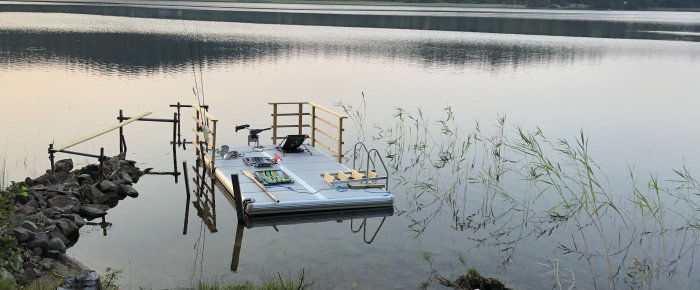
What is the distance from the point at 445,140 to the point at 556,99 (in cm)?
1090

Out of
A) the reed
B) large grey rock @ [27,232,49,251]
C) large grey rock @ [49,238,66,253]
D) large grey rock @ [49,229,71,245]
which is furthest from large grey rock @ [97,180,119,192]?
the reed

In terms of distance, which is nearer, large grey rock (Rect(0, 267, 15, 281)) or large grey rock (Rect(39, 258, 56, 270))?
large grey rock (Rect(0, 267, 15, 281))

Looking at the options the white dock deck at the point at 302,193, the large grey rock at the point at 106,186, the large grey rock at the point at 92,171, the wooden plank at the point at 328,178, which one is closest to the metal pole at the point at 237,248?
the white dock deck at the point at 302,193

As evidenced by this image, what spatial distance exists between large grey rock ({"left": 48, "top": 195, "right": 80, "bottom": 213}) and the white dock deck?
3.20 meters

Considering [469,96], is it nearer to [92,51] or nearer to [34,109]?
[34,109]

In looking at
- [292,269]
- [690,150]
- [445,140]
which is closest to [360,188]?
[292,269]

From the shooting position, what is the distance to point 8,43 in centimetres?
4278

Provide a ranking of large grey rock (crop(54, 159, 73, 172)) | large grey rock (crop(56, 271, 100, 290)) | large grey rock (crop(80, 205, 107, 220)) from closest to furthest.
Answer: large grey rock (crop(56, 271, 100, 290)), large grey rock (crop(80, 205, 107, 220)), large grey rock (crop(54, 159, 73, 172))

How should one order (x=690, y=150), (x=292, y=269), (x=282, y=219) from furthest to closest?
(x=690, y=150), (x=282, y=219), (x=292, y=269)

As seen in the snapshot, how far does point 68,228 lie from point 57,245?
1175mm

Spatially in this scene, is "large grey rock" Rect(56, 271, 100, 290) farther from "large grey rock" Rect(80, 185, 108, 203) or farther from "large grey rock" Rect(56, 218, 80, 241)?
"large grey rock" Rect(80, 185, 108, 203)

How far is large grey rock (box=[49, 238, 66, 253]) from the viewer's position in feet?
35.2

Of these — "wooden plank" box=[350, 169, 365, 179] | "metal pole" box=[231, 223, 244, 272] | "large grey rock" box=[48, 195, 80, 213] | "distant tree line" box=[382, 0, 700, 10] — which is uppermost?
"distant tree line" box=[382, 0, 700, 10]

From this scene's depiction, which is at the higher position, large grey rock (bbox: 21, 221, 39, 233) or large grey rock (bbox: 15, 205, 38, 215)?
large grey rock (bbox: 21, 221, 39, 233)
